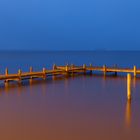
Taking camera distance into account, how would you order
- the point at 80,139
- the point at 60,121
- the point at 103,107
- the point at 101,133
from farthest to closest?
the point at 103,107 → the point at 60,121 → the point at 101,133 → the point at 80,139

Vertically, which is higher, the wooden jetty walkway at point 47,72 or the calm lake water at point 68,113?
the wooden jetty walkway at point 47,72

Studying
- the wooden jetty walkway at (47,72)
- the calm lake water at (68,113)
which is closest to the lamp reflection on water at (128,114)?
the calm lake water at (68,113)

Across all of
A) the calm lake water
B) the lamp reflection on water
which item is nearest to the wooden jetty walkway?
the calm lake water

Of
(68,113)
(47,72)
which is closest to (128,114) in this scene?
(68,113)

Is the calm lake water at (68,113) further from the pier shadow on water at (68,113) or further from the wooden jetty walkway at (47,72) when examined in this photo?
the wooden jetty walkway at (47,72)

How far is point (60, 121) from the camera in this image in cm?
1611

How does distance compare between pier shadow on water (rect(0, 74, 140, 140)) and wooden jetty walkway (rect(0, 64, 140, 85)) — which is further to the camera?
wooden jetty walkway (rect(0, 64, 140, 85))

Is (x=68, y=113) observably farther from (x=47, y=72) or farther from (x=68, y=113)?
(x=47, y=72)

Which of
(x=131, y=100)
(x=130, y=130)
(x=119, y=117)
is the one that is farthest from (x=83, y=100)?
(x=130, y=130)

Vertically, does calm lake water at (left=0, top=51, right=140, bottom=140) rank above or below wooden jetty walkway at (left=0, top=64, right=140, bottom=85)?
below

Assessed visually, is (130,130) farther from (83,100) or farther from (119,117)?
(83,100)

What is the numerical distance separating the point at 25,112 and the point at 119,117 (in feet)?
16.9

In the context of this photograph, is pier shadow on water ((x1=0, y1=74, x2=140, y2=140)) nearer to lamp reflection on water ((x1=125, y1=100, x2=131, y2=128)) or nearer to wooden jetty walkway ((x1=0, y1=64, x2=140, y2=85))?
lamp reflection on water ((x1=125, y1=100, x2=131, y2=128))

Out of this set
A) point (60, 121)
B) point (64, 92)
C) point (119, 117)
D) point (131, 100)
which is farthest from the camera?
point (64, 92)
